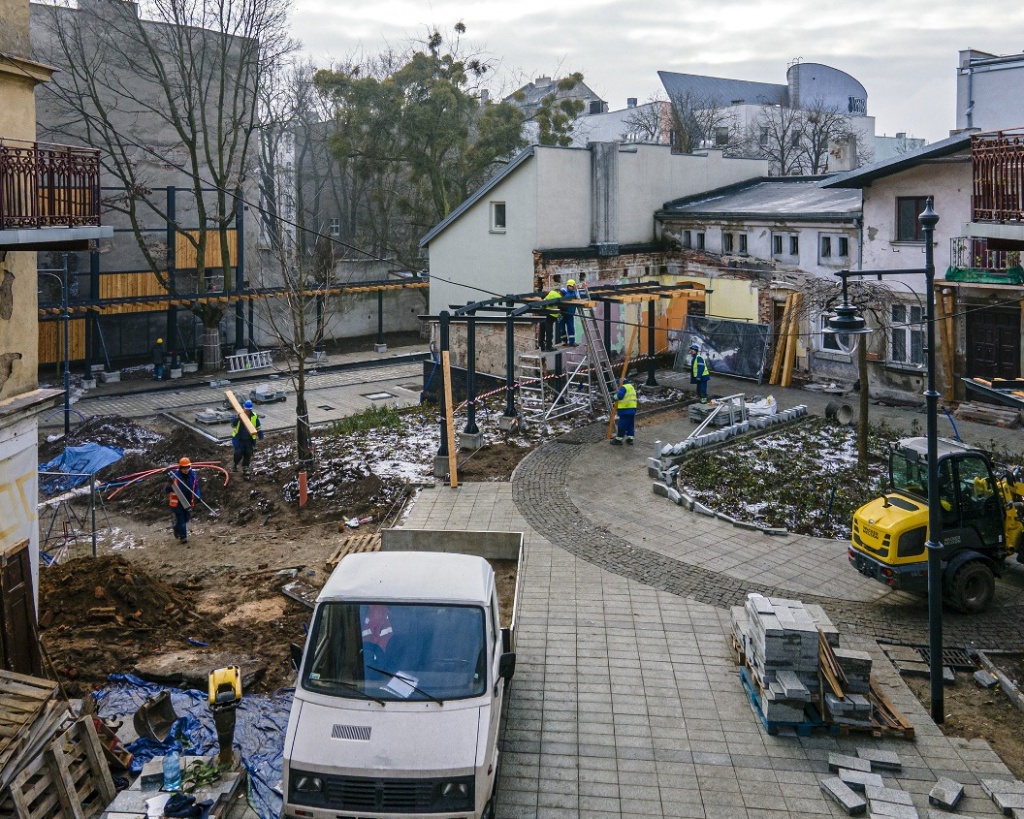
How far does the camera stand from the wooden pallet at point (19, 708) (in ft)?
25.2

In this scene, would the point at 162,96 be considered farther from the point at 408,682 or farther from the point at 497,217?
the point at 408,682

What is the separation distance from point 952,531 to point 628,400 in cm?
894

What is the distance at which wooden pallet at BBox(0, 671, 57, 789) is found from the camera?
25.2ft

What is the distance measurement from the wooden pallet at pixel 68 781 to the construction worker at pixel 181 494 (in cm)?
854

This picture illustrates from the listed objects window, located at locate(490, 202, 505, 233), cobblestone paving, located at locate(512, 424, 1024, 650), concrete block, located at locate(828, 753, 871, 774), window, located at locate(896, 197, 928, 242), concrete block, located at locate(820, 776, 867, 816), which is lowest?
concrete block, located at locate(820, 776, 867, 816)

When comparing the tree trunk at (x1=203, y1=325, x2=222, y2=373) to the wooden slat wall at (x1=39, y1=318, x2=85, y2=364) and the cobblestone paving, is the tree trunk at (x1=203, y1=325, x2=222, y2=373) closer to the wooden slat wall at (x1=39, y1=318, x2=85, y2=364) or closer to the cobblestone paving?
the wooden slat wall at (x1=39, y1=318, x2=85, y2=364)

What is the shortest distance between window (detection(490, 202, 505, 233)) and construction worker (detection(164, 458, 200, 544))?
15044mm

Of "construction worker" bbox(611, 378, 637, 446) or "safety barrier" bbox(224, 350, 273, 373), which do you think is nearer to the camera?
"construction worker" bbox(611, 378, 637, 446)

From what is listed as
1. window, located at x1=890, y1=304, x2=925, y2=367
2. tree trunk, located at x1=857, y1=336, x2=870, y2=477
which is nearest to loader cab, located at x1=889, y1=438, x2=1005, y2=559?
tree trunk, located at x1=857, y1=336, x2=870, y2=477

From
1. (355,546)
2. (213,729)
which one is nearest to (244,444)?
(355,546)

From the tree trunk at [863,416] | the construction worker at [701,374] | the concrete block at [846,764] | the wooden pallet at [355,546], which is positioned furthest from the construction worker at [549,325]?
the concrete block at [846,764]

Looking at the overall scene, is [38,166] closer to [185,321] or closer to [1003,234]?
[1003,234]

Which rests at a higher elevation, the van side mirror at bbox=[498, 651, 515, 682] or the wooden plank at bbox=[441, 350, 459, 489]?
the wooden plank at bbox=[441, 350, 459, 489]

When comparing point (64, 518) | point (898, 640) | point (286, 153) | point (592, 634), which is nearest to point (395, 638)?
point (592, 634)
